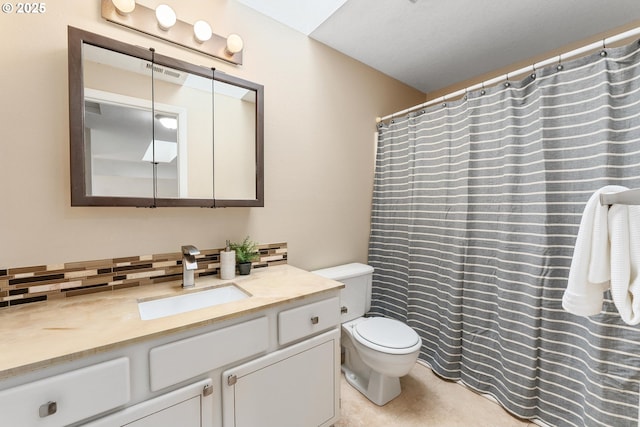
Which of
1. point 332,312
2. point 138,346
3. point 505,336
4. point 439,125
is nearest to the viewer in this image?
point 138,346

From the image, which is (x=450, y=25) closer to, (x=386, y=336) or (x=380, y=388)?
(x=386, y=336)

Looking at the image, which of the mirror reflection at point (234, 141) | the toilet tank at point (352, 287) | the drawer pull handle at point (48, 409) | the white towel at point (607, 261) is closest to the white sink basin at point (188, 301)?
the drawer pull handle at point (48, 409)

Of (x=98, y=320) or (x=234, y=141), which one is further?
(x=234, y=141)

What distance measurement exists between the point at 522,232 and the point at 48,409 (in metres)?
2.07

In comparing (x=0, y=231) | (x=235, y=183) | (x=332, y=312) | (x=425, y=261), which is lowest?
(x=332, y=312)

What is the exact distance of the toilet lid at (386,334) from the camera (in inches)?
60.3

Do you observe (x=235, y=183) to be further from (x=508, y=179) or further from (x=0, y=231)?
(x=508, y=179)

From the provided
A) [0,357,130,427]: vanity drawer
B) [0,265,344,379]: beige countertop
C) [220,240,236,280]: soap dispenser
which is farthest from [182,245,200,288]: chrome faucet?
[0,357,130,427]: vanity drawer

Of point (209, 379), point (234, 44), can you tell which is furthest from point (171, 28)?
point (209, 379)

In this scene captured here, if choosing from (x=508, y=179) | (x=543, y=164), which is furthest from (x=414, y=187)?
(x=543, y=164)

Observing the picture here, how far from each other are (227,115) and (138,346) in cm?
120

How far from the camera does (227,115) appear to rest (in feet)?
4.97

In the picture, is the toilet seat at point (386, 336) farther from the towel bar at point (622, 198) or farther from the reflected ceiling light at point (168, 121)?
the reflected ceiling light at point (168, 121)

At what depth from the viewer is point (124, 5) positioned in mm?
1182
